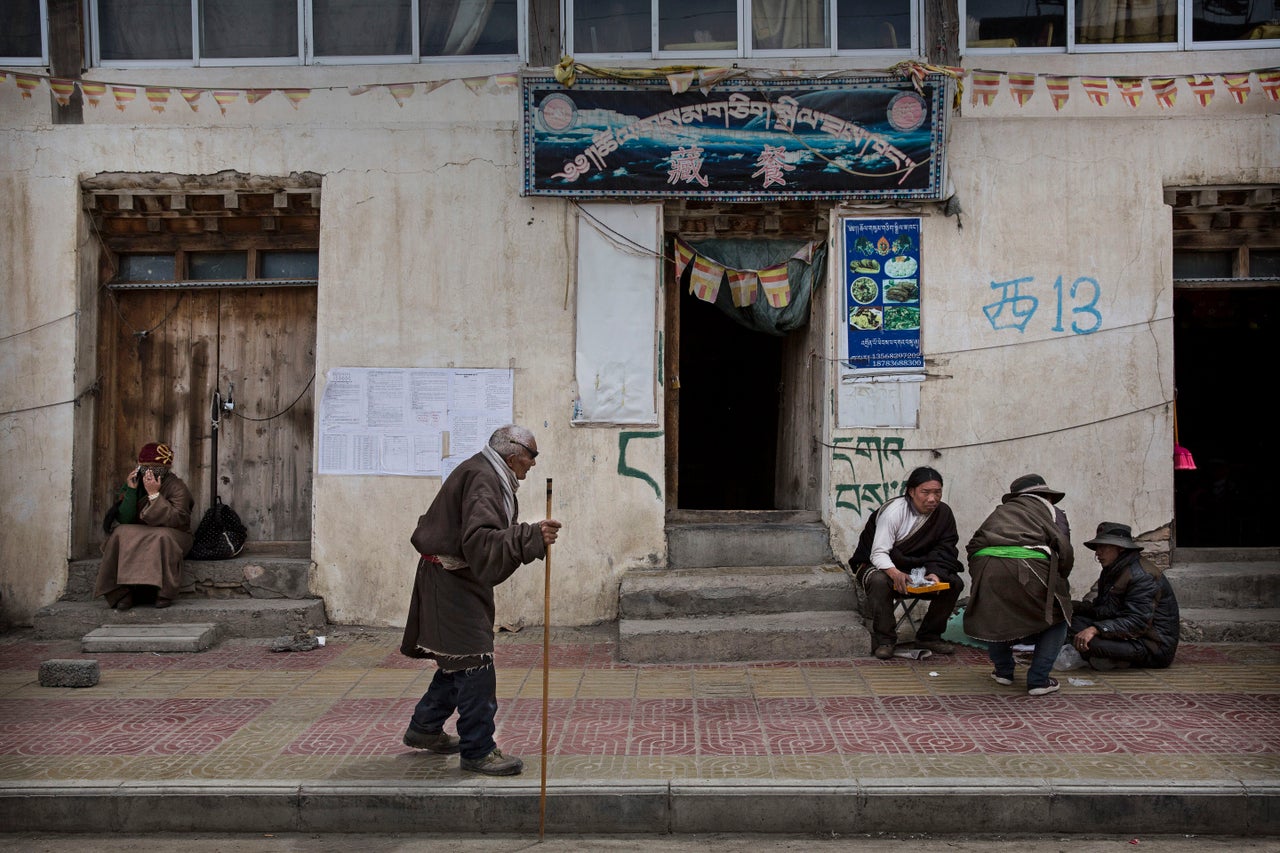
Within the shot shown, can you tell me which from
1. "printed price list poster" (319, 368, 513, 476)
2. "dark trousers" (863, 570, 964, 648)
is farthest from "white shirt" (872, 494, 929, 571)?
"printed price list poster" (319, 368, 513, 476)

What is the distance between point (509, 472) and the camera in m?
5.71

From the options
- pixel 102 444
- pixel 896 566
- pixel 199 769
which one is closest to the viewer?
pixel 199 769

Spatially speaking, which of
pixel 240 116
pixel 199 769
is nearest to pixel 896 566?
pixel 199 769

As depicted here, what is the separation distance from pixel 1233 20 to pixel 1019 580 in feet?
18.5

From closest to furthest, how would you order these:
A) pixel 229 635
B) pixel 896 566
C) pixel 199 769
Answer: pixel 199 769, pixel 896 566, pixel 229 635

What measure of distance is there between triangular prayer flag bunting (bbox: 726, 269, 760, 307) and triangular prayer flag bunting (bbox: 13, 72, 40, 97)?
6229 mm

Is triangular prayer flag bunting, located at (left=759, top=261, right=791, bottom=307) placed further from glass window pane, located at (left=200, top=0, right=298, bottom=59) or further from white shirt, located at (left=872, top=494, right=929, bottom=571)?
glass window pane, located at (left=200, top=0, right=298, bottom=59)

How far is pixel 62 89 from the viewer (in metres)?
8.95

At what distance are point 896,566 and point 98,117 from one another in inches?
304

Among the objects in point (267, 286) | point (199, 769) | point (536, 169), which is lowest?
point (199, 769)

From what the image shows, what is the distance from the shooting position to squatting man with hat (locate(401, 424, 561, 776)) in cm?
543

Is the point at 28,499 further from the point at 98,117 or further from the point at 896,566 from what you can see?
the point at 896,566

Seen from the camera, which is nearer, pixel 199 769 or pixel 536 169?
pixel 199 769

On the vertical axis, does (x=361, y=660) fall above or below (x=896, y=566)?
below
